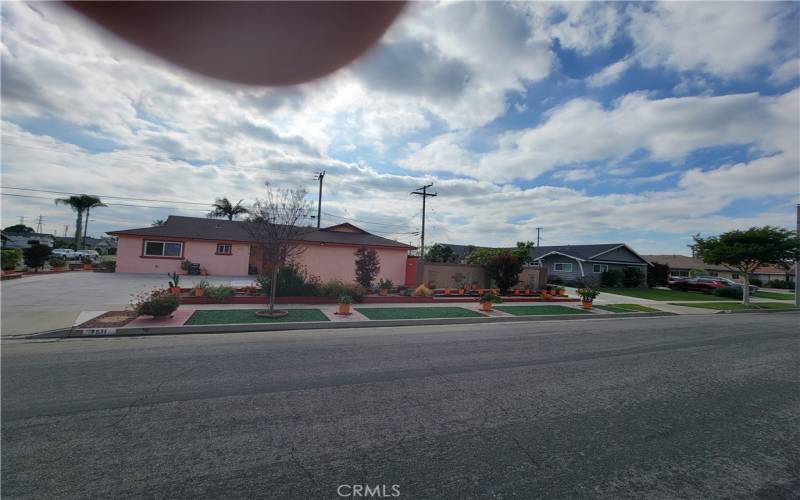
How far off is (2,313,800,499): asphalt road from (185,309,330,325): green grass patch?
8.41ft

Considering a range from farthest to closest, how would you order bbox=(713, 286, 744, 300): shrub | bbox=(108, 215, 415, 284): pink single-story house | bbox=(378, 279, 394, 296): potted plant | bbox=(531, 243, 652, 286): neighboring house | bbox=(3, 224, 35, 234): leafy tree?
bbox=(3, 224, 35, 234): leafy tree
bbox=(531, 243, 652, 286): neighboring house
bbox=(713, 286, 744, 300): shrub
bbox=(108, 215, 415, 284): pink single-story house
bbox=(378, 279, 394, 296): potted plant

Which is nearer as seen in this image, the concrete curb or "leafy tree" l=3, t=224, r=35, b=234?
the concrete curb

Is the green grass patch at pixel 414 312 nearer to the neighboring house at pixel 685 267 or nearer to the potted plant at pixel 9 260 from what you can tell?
the potted plant at pixel 9 260

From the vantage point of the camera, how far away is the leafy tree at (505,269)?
69.1ft

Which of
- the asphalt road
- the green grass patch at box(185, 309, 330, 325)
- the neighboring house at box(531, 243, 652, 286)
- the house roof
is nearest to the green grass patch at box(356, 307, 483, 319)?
the green grass patch at box(185, 309, 330, 325)

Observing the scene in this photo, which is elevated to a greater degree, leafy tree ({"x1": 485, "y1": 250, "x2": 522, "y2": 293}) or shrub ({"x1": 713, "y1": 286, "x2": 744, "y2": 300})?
leafy tree ({"x1": 485, "y1": 250, "x2": 522, "y2": 293})

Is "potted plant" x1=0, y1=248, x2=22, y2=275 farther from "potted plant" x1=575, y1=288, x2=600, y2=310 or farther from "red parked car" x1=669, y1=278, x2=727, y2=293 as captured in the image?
"red parked car" x1=669, y1=278, x2=727, y2=293

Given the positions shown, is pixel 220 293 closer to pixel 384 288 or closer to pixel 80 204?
pixel 384 288

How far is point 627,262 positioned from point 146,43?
133 ft

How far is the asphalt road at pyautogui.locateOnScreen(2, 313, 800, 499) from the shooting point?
290 cm

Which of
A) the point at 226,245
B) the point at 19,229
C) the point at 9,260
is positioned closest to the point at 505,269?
the point at 226,245

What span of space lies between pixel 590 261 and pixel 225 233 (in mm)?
30234

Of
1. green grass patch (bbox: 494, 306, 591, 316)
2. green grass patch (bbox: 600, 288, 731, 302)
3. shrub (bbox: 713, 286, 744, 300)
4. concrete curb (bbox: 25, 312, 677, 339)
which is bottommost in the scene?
concrete curb (bbox: 25, 312, 677, 339)

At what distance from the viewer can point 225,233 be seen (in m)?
27.1
